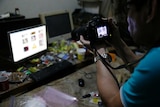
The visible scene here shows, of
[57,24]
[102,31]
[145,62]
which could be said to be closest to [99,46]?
[102,31]

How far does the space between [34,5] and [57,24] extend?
0.61 metres

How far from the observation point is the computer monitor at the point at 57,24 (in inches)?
80.8

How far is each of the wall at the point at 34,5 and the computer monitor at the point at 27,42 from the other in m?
0.74

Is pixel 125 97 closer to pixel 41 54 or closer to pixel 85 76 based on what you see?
pixel 85 76

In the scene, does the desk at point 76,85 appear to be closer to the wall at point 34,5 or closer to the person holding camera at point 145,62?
the person holding camera at point 145,62

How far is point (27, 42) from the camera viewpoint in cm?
169

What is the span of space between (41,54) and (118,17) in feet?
3.23

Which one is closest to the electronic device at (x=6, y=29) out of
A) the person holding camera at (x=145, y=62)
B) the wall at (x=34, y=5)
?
the wall at (x=34, y=5)

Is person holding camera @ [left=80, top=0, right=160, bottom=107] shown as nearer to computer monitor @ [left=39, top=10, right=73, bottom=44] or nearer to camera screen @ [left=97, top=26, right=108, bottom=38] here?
camera screen @ [left=97, top=26, right=108, bottom=38]

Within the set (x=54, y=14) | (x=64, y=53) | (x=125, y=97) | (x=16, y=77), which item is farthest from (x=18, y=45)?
(x=125, y=97)

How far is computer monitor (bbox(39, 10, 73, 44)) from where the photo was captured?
205cm

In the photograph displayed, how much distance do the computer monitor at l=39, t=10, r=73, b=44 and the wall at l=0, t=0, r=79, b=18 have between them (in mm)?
541

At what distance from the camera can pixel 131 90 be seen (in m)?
0.66

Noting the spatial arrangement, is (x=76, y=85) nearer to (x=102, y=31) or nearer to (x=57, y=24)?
(x=102, y=31)
